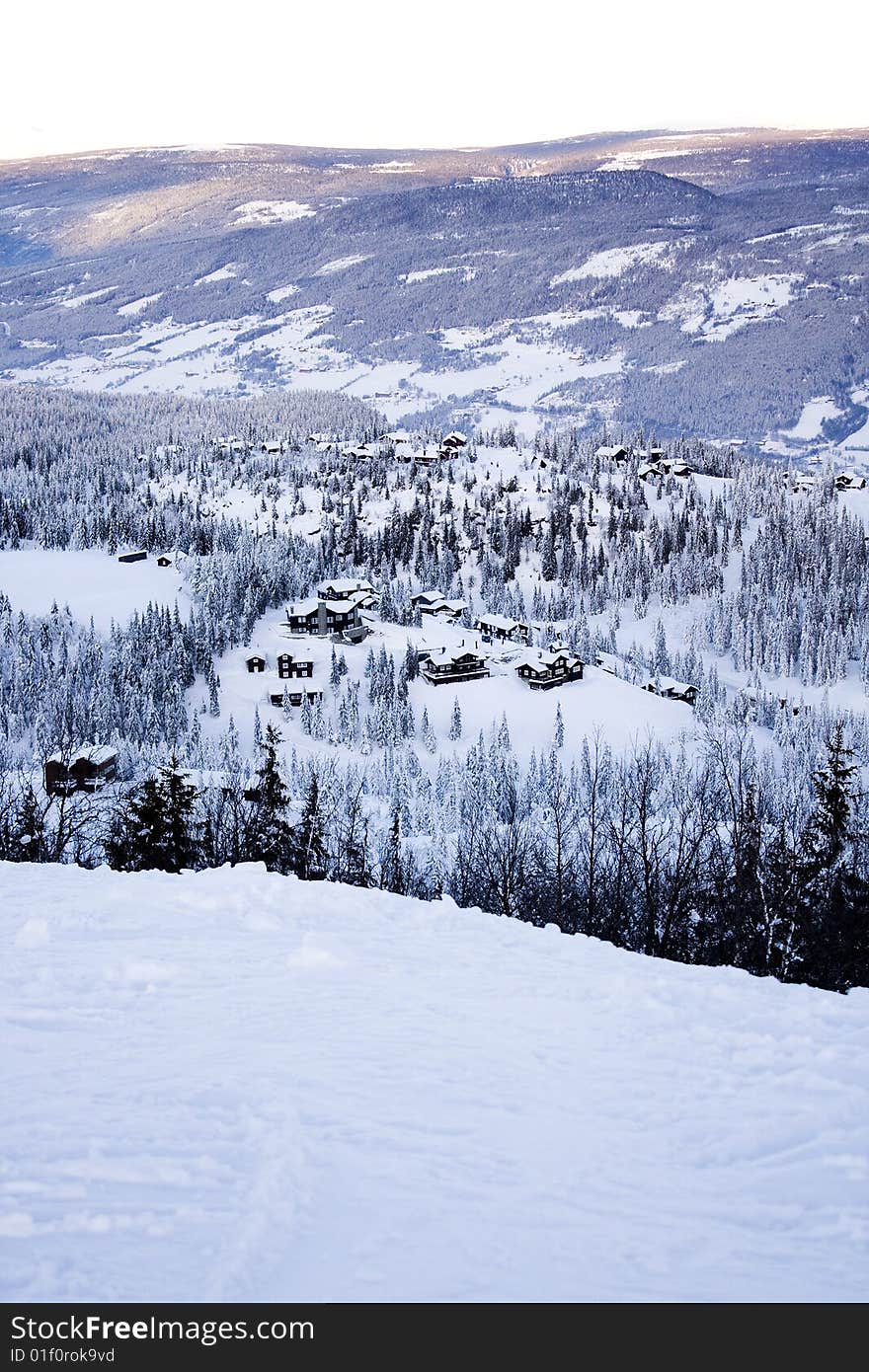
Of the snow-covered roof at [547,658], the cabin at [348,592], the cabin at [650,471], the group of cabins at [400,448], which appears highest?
the group of cabins at [400,448]

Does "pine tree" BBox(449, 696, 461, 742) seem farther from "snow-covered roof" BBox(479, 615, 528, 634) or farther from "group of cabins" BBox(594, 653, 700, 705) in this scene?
"snow-covered roof" BBox(479, 615, 528, 634)

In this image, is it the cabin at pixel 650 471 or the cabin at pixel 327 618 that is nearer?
the cabin at pixel 327 618

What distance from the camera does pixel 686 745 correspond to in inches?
2489

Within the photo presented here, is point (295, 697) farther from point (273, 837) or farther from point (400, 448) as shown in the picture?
point (400, 448)

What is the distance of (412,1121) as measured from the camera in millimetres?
7734

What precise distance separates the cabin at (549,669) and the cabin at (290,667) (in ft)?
53.0

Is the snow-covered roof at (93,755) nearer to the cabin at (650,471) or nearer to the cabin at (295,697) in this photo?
the cabin at (295,697)

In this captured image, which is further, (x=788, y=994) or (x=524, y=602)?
(x=524, y=602)

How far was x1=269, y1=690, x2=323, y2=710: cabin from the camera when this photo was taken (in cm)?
6944

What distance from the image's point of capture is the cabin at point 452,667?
72312 millimetres

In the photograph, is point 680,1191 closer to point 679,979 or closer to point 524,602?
point 679,979

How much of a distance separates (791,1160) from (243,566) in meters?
96.4

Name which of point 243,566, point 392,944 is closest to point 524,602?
point 243,566

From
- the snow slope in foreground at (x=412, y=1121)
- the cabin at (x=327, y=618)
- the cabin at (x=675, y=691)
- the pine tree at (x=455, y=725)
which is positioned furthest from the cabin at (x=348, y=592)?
the snow slope in foreground at (x=412, y=1121)
